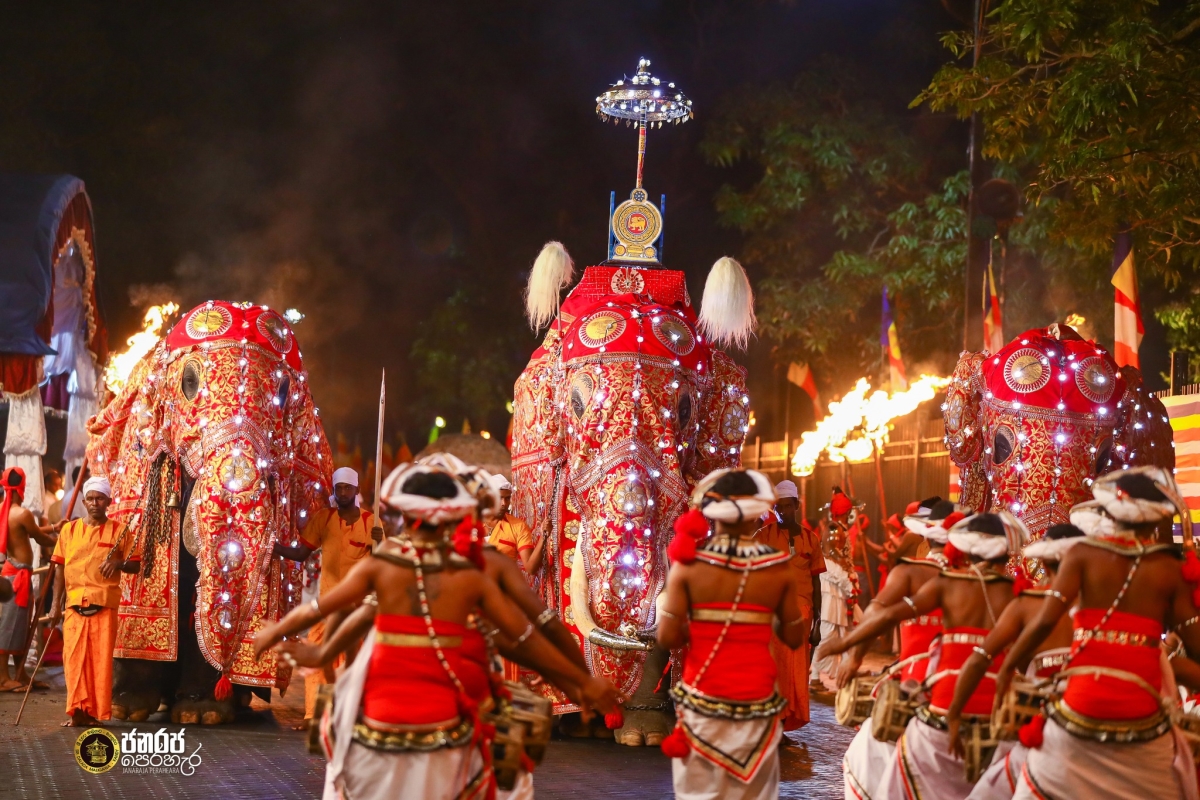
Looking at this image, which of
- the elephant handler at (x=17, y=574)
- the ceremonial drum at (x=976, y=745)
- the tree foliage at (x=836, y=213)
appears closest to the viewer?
the ceremonial drum at (x=976, y=745)

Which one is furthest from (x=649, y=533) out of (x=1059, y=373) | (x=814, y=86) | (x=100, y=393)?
(x=814, y=86)

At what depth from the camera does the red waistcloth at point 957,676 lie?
20.8 feet

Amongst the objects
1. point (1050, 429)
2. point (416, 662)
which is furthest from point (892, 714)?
point (1050, 429)

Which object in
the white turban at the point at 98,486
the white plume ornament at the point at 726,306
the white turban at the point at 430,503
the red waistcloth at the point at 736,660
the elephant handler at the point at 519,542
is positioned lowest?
the red waistcloth at the point at 736,660

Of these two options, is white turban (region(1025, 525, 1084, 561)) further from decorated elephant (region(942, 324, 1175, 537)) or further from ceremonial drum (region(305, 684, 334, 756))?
decorated elephant (region(942, 324, 1175, 537))

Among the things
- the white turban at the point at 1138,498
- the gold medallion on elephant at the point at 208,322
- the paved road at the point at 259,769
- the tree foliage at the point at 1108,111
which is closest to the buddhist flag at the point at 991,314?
the tree foliage at the point at 1108,111

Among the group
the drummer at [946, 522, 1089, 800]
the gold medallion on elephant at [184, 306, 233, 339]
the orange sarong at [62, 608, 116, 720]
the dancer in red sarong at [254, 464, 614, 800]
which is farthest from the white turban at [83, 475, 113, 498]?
the drummer at [946, 522, 1089, 800]

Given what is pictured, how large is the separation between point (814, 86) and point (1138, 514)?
64.8 ft

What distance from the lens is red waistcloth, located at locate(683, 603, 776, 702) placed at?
6098mm

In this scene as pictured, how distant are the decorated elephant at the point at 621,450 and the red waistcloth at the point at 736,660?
3.48 metres

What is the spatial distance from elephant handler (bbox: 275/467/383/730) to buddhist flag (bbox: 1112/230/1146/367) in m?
6.77

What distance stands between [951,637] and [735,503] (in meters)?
1.16

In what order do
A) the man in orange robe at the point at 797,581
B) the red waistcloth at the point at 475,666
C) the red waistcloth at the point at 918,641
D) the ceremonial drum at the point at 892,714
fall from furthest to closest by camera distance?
the man in orange robe at the point at 797,581 → the red waistcloth at the point at 918,641 → the ceremonial drum at the point at 892,714 → the red waistcloth at the point at 475,666

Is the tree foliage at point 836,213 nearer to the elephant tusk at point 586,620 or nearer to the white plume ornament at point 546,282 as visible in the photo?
the white plume ornament at point 546,282
